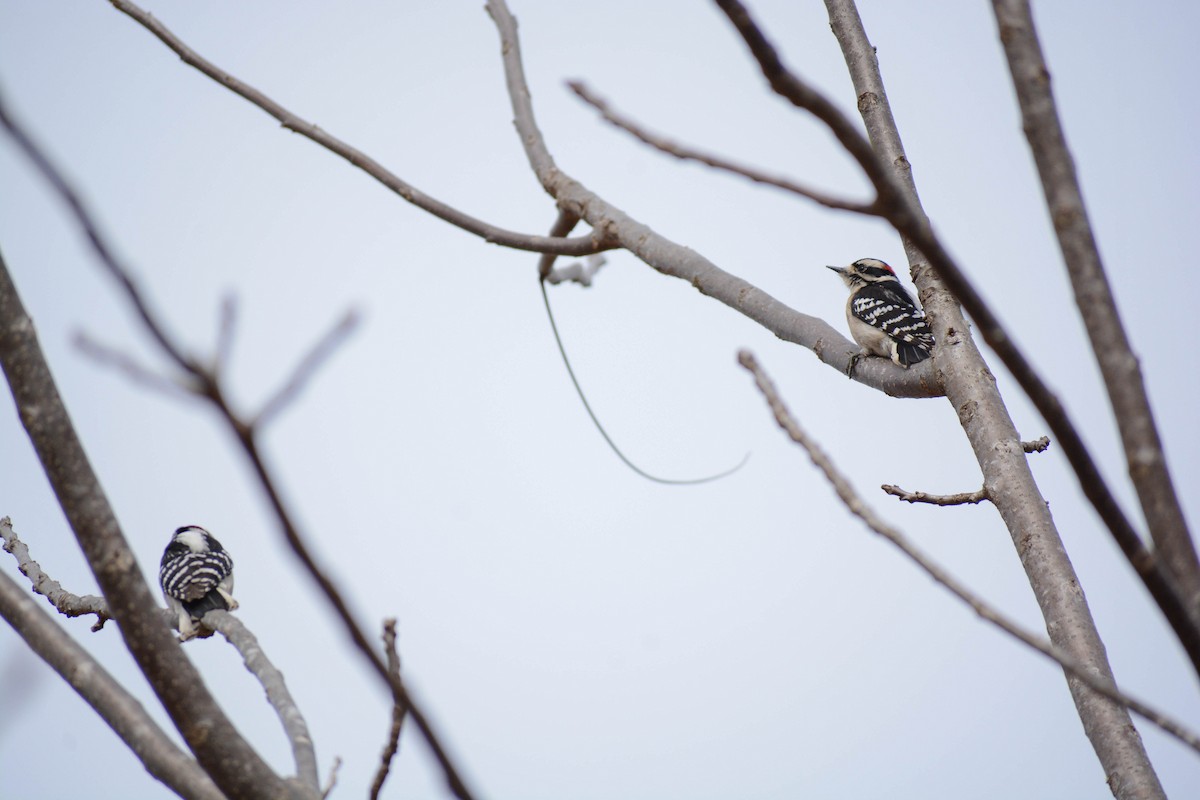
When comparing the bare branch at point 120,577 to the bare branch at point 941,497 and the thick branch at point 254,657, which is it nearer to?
the thick branch at point 254,657

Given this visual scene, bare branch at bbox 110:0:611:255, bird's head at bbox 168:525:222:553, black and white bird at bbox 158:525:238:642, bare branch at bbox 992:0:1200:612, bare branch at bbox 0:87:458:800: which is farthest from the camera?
bird's head at bbox 168:525:222:553

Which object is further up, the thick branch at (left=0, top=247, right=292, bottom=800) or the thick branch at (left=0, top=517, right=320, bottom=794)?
the thick branch at (left=0, top=517, right=320, bottom=794)

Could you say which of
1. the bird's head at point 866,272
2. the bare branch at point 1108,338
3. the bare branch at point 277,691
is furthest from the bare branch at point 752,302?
the bird's head at point 866,272

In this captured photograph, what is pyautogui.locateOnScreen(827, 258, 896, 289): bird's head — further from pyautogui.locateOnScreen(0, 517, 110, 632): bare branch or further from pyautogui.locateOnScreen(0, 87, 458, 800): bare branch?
pyautogui.locateOnScreen(0, 87, 458, 800): bare branch

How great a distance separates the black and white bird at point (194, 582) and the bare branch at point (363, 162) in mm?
3359

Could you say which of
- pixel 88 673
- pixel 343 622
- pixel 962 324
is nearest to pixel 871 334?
pixel 962 324

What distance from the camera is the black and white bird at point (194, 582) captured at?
5.64 m

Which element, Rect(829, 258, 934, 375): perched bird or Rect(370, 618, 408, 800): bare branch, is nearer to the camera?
Rect(370, 618, 408, 800): bare branch

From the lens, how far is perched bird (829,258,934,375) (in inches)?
167

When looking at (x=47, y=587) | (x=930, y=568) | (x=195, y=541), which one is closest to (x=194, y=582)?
(x=195, y=541)

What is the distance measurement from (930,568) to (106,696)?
3.66 feet

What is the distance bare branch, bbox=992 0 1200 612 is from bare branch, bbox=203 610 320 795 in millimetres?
1265

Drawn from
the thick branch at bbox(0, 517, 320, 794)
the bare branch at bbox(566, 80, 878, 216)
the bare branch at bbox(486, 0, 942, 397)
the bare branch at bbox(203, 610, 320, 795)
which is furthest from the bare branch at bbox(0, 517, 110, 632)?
the bare branch at bbox(566, 80, 878, 216)

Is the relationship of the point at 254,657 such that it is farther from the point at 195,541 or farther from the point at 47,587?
the point at 195,541
